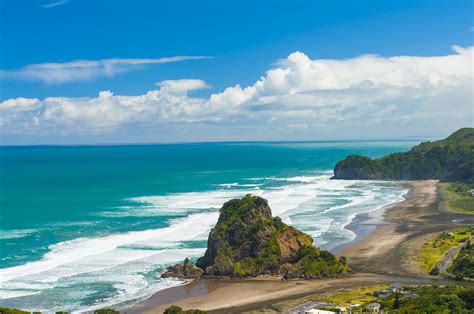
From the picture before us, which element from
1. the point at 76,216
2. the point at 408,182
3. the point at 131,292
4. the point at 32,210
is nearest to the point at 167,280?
the point at 131,292

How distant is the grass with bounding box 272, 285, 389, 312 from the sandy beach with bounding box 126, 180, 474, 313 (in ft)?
5.82

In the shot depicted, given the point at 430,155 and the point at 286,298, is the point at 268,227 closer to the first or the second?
the point at 286,298

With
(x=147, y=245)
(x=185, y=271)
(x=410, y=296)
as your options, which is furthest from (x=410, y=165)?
(x=410, y=296)

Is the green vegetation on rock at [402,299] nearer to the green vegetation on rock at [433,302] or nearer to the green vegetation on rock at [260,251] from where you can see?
the green vegetation on rock at [433,302]

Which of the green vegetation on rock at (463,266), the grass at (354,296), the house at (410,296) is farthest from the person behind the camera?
the green vegetation on rock at (463,266)

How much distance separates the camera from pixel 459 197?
133500 millimetres

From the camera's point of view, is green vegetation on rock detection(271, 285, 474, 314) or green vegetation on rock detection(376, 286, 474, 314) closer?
green vegetation on rock detection(376, 286, 474, 314)

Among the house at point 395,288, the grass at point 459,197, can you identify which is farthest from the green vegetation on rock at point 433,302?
the grass at point 459,197

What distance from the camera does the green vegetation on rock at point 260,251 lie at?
2559 inches

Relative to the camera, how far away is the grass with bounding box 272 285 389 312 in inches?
2055

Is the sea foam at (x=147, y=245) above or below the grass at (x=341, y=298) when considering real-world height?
above

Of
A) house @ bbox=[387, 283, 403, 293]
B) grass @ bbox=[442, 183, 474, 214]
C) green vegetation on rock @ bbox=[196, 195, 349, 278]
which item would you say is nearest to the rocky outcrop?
green vegetation on rock @ bbox=[196, 195, 349, 278]

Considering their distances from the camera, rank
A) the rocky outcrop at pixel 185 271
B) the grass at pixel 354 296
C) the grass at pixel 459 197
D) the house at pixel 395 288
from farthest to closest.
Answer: the grass at pixel 459 197
the rocky outcrop at pixel 185 271
the house at pixel 395 288
the grass at pixel 354 296

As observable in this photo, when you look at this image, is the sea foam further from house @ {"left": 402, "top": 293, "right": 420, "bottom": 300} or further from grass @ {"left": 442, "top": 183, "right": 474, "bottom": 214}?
house @ {"left": 402, "top": 293, "right": 420, "bottom": 300}
